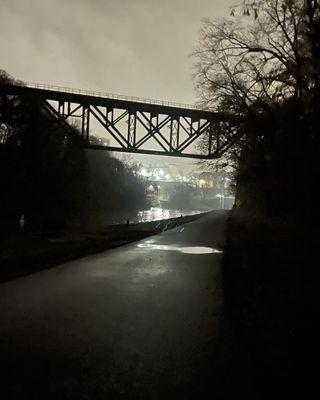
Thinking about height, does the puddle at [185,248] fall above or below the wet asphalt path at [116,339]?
above

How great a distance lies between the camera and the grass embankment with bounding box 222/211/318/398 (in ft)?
16.2

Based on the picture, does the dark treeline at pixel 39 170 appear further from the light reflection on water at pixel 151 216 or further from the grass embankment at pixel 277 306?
the grass embankment at pixel 277 306

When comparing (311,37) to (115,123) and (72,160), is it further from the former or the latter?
(72,160)

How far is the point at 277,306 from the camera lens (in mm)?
7012

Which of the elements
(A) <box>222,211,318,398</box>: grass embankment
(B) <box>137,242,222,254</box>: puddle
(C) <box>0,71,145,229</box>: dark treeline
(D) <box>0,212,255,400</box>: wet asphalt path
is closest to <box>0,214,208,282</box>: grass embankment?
(D) <box>0,212,255,400</box>: wet asphalt path

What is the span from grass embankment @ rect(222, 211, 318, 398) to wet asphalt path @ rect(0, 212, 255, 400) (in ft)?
1.06

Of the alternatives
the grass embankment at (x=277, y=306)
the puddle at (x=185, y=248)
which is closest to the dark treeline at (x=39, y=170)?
the puddle at (x=185, y=248)

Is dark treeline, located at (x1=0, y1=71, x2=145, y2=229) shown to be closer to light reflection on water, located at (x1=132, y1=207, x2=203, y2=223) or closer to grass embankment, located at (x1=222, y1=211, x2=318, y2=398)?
light reflection on water, located at (x1=132, y1=207, x2=203, y2=223)

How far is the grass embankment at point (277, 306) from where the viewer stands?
4.95 meters

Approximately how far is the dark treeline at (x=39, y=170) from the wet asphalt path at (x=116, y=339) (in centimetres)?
1778

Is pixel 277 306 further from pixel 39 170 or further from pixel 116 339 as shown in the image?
pixel 39 170

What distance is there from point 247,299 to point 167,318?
1.84 meters

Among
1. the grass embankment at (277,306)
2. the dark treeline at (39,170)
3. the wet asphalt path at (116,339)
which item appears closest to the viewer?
the wet asphalt path at (116,339)

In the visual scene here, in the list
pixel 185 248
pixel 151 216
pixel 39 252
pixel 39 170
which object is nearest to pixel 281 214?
pixel 185 248
